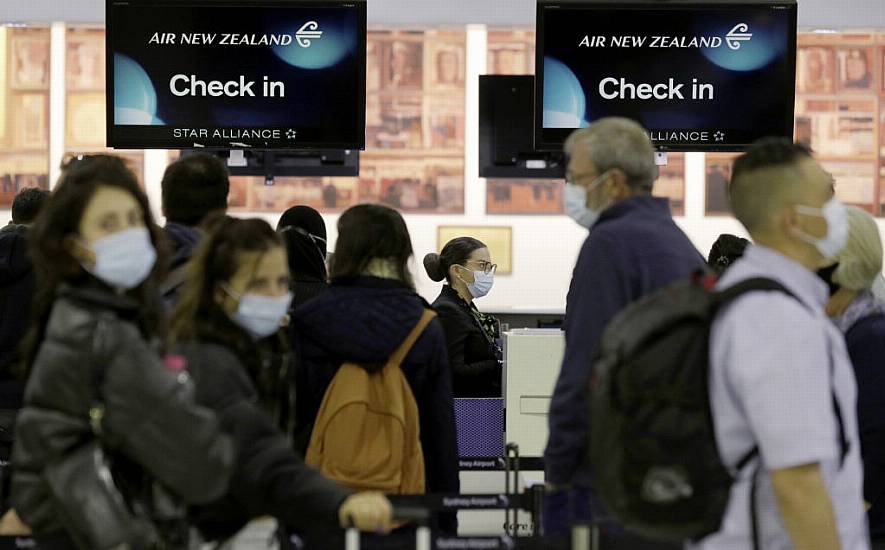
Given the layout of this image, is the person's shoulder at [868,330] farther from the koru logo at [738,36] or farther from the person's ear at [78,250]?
the koru logo at [738,36]

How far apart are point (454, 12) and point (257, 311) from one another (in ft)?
21.5

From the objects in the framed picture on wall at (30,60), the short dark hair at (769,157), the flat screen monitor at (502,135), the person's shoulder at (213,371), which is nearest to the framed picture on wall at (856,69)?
the flat screen monitor at (502,135)

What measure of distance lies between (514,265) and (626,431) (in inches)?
325

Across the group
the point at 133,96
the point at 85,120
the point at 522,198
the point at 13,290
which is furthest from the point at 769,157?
the point at 85,120

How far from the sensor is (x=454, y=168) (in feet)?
34.7

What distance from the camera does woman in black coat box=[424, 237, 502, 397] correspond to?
5.76 meters

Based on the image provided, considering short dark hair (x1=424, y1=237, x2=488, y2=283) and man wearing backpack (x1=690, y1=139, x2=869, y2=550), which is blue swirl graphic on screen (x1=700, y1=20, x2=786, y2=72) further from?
man wearing backpack (x1=690, y1=139, x2=869, y2=550)

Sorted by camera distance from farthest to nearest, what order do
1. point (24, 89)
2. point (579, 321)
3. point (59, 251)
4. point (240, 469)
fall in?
point (24, 89) < point (579, 321) < point (240, 469) < point (59, 251)

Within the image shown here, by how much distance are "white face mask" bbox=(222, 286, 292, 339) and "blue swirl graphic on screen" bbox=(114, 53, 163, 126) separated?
11.6ft

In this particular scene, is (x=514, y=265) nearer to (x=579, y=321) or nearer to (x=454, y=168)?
Result: (x=454, y=168)

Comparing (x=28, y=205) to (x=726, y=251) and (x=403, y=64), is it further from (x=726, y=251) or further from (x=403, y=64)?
(x=403, y=64)

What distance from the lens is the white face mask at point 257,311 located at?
103 inches

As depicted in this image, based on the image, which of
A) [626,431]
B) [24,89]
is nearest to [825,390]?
[626,431]

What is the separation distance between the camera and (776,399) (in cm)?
208
